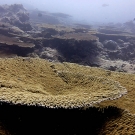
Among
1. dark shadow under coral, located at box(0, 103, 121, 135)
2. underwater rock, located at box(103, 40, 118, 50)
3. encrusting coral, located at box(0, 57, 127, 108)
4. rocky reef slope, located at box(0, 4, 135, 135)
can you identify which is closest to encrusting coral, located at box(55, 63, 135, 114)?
rocky reef slope, located at box(0, 4, 135, 135)

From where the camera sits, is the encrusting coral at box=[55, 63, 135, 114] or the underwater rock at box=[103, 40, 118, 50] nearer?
the encrusting coral at box=[55, 63, 135, 114]

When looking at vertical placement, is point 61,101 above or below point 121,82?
above

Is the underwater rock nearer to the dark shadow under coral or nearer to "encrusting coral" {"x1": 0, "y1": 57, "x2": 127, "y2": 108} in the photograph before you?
"encrusting coral" {"x1": 0, "y1": 57, "x2": 127, "y2": 108}

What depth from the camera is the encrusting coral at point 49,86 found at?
317 cm

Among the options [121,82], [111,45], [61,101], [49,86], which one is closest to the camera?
[61,101]

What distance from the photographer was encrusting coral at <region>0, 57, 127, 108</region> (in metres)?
3.17

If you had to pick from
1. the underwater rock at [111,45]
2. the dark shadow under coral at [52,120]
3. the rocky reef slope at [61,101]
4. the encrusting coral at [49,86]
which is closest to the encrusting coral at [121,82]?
the rocky reef slope at [61,101]

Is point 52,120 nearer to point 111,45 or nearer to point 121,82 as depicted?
point 121,82

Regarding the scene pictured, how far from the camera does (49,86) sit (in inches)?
176

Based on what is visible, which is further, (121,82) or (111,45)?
(111,45)

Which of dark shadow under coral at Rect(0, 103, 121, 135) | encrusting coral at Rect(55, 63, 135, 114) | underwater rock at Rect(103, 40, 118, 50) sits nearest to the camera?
dark shadow under coral at Rect(0, 103, 121, 135)

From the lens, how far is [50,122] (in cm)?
327

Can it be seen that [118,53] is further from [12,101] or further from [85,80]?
[12,101]

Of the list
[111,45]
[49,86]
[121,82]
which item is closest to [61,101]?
[49,86]
